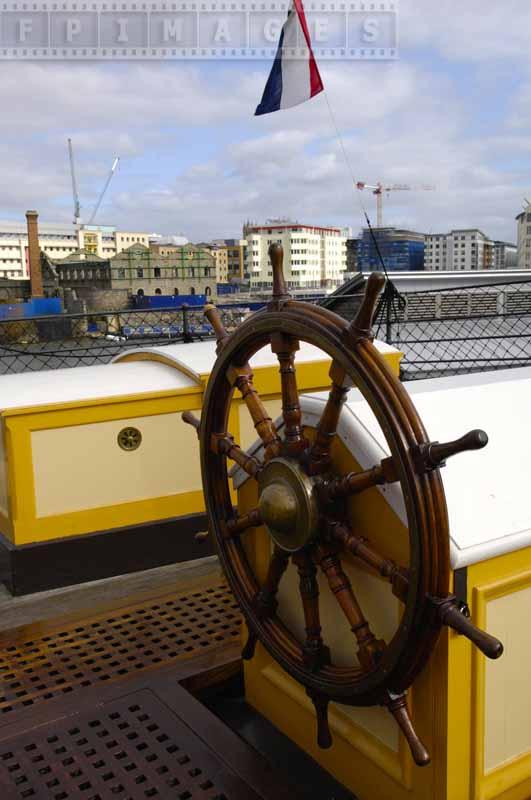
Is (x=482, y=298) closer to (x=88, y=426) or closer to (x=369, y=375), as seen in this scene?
(x=88, y=426)

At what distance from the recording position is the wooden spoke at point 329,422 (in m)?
1.54

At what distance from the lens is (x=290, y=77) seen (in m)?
4.91

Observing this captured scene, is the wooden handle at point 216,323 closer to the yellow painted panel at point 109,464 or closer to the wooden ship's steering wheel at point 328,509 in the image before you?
the wooden ship's steering wheel at point 328,509

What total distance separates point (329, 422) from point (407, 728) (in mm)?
595

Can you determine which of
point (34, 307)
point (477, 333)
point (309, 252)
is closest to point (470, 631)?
point (477, 333)

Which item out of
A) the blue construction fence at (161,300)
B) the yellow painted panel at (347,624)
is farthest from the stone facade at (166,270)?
the yellow painted panel at (347,624)

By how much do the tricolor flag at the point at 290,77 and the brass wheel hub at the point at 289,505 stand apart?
12.0ft

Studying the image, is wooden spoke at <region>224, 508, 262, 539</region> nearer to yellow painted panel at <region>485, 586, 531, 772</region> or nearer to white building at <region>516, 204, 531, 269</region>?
yellow painted panel at <region>485, 586, 531, 772</region>

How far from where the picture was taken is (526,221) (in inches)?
837

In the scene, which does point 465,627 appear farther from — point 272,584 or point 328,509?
point 272,584

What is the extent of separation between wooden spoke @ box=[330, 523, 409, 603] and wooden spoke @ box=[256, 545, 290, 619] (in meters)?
0.22

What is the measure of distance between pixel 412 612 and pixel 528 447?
0.50 meters

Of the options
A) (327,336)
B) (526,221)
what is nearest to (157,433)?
(327,336)

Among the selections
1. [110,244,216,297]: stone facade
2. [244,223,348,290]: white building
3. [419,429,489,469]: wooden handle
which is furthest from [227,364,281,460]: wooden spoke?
[244,223,348,290]: white building
